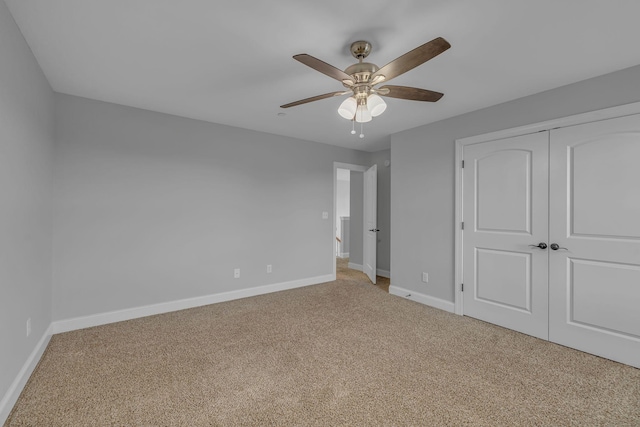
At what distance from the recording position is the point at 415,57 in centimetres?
163

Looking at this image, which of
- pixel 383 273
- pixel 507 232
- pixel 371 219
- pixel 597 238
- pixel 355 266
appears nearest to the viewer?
pixel 597 238

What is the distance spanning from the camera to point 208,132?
3820 mm

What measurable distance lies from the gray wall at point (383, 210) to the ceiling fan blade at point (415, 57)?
362cm

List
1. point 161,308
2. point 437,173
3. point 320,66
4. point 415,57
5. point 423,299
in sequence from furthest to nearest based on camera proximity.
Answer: point 423,299
point 437,173
point 161,308
point 320,66
point 415,57

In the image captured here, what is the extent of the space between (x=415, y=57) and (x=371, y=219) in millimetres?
3593

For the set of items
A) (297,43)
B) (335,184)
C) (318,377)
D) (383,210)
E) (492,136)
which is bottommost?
(318,377)

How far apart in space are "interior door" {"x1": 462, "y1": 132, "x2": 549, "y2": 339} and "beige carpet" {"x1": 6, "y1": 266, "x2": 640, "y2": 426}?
0.25m

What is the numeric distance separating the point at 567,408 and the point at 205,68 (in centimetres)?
353

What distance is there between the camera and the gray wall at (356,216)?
609cm

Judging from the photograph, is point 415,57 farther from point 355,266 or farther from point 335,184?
point 355,266

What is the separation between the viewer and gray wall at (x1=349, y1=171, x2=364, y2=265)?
6090mm

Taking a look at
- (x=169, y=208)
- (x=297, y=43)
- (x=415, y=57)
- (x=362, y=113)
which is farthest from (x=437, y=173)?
(x=169, y=208)

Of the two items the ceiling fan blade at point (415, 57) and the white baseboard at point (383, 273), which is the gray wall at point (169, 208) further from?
the ceiling fan blade at point (415, 57)

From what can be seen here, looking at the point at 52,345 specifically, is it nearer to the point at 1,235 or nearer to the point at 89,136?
the point at 1,235
